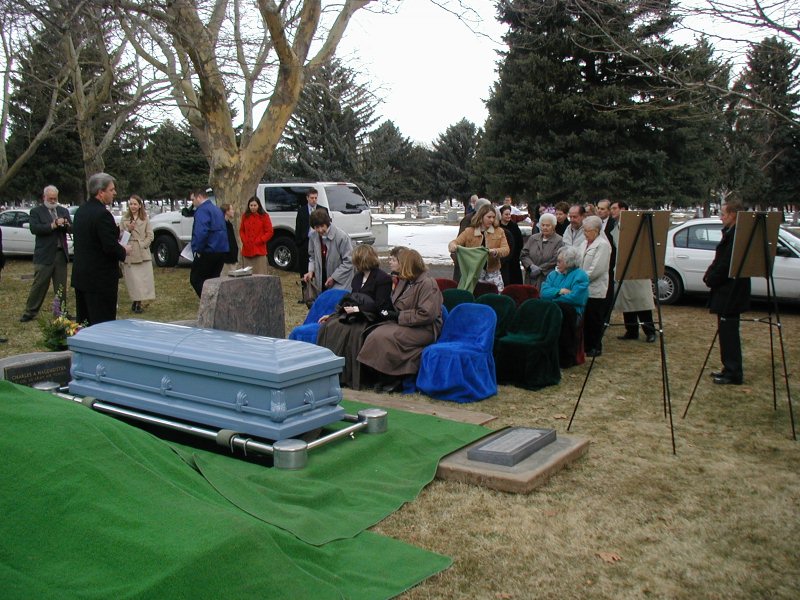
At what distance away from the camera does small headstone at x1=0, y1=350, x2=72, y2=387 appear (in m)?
6.40

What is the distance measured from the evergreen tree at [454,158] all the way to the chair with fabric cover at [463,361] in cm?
4885

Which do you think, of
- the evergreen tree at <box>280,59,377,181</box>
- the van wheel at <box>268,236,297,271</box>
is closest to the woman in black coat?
the van wheel at <box>268,236,297,271</box>

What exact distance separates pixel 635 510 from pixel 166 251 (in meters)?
16.7

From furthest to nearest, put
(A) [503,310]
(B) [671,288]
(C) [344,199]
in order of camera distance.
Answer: (C) [344,199]
(B) [671,288]
(A) [503,310]

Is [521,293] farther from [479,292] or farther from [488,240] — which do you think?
[488,240]

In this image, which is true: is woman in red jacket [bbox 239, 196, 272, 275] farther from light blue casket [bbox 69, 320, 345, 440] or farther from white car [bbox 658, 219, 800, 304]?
light blue casket [bbox 69, 320, 345, 440]

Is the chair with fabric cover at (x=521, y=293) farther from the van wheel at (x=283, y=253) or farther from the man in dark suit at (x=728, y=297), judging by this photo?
the van wheel at (x=283, y=253)

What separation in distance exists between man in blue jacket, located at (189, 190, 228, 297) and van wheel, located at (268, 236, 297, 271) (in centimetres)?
744

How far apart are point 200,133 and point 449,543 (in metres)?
14.2

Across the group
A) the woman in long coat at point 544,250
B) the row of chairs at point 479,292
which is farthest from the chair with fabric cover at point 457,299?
the woman in long coat at point 544,250

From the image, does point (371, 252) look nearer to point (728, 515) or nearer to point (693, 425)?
point (693, 425)

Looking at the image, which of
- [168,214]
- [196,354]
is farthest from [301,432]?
[168,214]

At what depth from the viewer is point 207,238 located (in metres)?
10.2

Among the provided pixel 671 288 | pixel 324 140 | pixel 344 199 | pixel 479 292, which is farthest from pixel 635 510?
pixel 324 140
